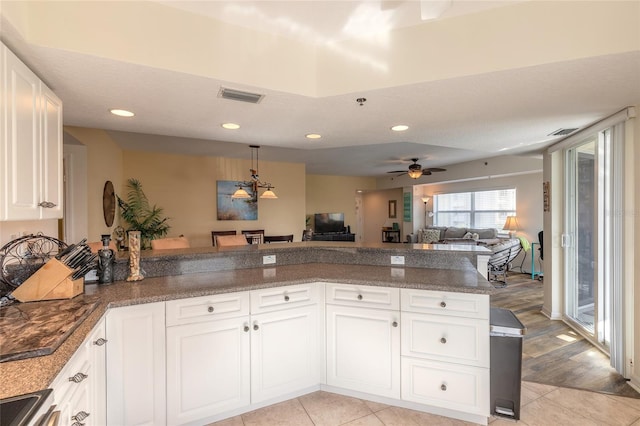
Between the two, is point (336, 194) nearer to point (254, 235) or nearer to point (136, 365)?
point (254, 235)

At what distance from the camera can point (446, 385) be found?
2.16 metres

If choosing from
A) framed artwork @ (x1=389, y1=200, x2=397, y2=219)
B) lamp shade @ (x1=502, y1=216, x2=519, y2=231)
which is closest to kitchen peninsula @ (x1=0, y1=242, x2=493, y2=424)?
lamp shade @ (x1=502, y1=216, x2=519, y2=231)

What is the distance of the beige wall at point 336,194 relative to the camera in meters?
10.0

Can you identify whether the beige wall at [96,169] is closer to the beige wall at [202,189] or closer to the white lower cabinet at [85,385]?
the beige wall at [202,189]

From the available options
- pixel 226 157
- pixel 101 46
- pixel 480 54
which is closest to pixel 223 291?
pixel 101 46

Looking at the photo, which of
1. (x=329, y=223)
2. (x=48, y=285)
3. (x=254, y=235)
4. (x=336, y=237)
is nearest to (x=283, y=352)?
(x=48, y=285)

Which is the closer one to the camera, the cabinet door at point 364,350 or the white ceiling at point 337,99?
the white ceiling at point 337,99

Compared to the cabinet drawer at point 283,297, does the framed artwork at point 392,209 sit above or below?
above

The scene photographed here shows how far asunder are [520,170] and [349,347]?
6.23 meters

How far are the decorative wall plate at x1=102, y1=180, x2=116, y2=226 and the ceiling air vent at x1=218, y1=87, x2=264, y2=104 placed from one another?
3409mm

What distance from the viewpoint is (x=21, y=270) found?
71.6 inches

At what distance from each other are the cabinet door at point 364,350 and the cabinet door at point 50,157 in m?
1.87

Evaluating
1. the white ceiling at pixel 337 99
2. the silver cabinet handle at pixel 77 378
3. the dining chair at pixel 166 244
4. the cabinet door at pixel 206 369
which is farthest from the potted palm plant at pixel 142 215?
the silver cabinet handle at pixel 77 378

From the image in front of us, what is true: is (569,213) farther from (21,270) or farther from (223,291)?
(21,270)
